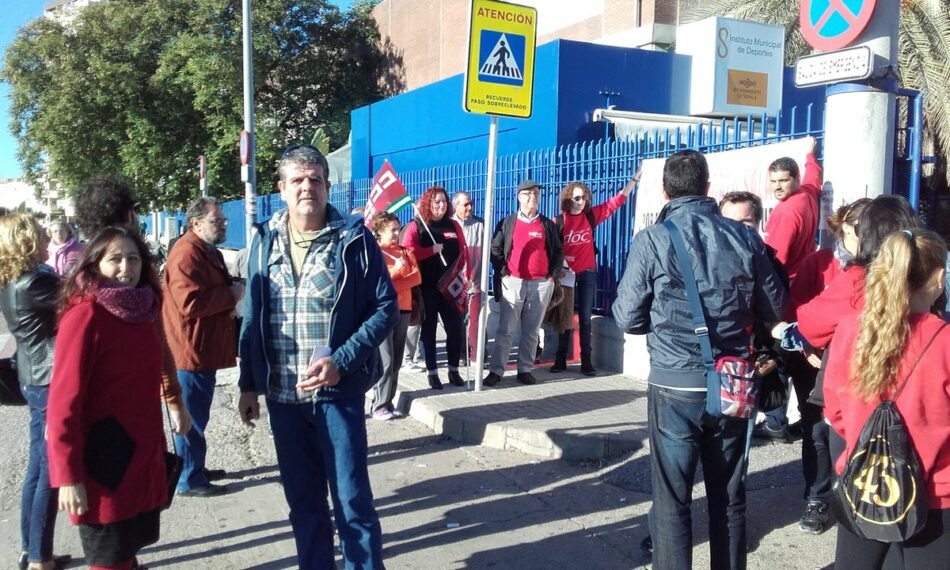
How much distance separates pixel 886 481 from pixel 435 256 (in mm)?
5285

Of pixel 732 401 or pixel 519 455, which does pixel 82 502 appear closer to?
pixel 732 401

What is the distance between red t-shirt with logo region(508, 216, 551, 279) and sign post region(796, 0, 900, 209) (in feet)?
9.07

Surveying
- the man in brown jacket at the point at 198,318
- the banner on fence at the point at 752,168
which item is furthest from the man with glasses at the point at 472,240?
the man in brown jacket at the point at 198,318

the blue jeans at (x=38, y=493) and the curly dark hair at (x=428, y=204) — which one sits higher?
the curly dark hair at (x=428, y=204)

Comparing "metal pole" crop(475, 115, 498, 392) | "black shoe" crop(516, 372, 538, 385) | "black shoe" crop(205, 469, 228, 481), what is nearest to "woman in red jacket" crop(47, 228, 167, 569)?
"black shoe" crop(205, 469, 228, 481)

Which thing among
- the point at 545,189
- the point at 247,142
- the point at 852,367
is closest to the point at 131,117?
the point at 247,142

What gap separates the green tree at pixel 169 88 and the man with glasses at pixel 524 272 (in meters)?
20.9

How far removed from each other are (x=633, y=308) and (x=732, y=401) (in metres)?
0.57

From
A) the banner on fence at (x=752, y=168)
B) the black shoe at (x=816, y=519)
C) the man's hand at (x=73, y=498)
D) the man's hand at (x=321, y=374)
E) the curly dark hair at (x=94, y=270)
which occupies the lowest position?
the black shoe at (x=816, y=519)

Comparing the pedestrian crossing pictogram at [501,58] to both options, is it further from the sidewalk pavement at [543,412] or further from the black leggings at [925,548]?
the black leggings at [925,548]

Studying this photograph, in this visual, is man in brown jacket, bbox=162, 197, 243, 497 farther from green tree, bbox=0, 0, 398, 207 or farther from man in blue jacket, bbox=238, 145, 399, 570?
green tree, bbox=0, 0, 398, 207

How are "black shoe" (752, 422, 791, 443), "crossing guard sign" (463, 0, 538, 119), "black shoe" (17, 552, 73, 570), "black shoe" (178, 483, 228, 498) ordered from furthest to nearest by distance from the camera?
1. "crossing guard sign" (463, 0, 538, 119)
2. "black shoe" (752, 422, 791, 443)
3. "black shoe" (178, 483, 228, 498)
4. "black shoe" (17, 552, 73, 570)

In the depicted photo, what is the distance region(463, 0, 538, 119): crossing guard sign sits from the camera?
676 centimetres

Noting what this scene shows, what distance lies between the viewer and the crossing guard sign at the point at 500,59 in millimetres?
6762
